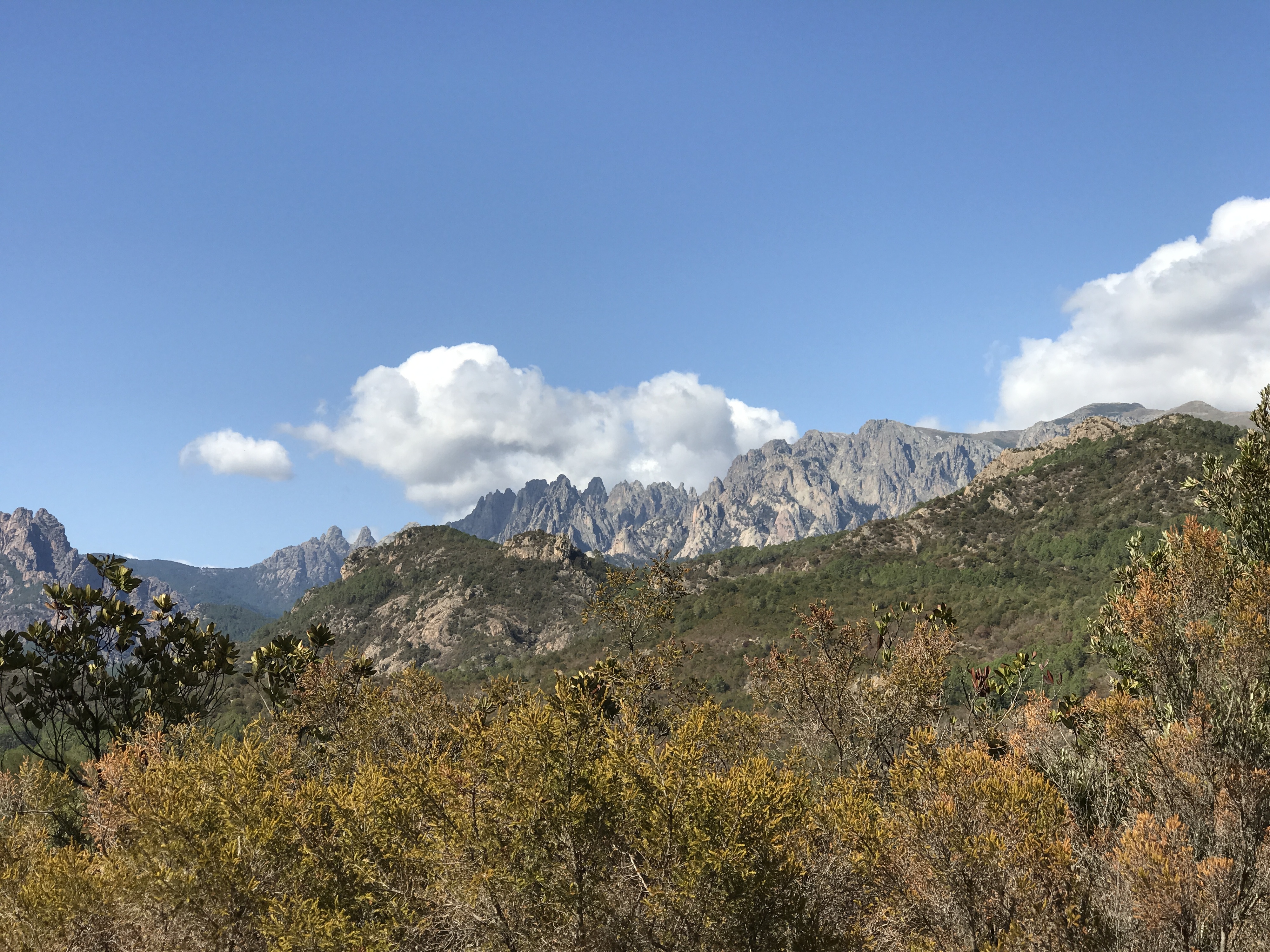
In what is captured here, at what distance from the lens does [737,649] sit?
327 feet

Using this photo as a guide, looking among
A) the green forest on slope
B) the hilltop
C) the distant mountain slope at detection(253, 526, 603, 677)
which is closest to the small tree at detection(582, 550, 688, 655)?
the hilltop

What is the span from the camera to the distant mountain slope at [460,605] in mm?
155375

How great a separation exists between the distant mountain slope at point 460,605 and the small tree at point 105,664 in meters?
107

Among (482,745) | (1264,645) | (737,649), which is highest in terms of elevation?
(1264,645)

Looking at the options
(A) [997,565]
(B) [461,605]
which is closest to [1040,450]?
(A) [997,565]

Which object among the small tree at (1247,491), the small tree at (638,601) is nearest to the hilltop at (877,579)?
the small tree at (1247,491)

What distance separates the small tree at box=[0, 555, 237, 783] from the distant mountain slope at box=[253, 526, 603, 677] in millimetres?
106660

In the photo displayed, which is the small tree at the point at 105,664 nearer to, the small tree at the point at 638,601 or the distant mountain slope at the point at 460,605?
the small tree at the point at 638,601

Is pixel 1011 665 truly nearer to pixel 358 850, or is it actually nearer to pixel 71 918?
pixel 358 850

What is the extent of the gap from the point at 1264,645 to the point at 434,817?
55.9 feet

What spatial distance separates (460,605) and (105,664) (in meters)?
144

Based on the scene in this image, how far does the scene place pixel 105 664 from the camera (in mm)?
28547

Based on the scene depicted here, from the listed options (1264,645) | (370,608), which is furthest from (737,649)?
(370,608)

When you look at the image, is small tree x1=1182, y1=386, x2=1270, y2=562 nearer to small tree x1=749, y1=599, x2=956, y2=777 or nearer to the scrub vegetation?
the scrub vegetation
